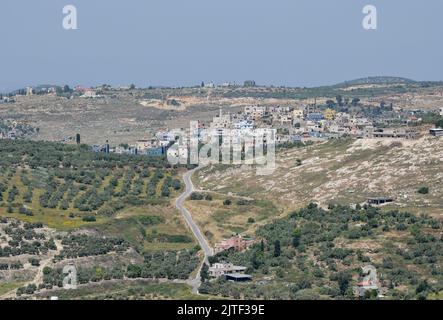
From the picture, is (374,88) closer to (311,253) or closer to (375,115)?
(375,115)

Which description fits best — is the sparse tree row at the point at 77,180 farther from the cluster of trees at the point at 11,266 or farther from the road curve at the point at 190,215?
the cluster of trees at the point at 11,266

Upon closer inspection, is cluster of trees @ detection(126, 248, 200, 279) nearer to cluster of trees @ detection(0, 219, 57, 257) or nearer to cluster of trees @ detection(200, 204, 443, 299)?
cluster of trees @ detection(200, 204, 443, 299)

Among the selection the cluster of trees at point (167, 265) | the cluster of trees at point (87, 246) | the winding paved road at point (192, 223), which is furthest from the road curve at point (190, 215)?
the cluster of trees at point (87, 246)

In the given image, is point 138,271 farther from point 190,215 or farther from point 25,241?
point 190,215

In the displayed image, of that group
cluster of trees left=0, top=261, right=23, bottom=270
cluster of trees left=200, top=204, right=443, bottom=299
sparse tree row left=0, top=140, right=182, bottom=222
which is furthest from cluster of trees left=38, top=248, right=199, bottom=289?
sparse tree row left=0, top=140, right=182, bottom=222
